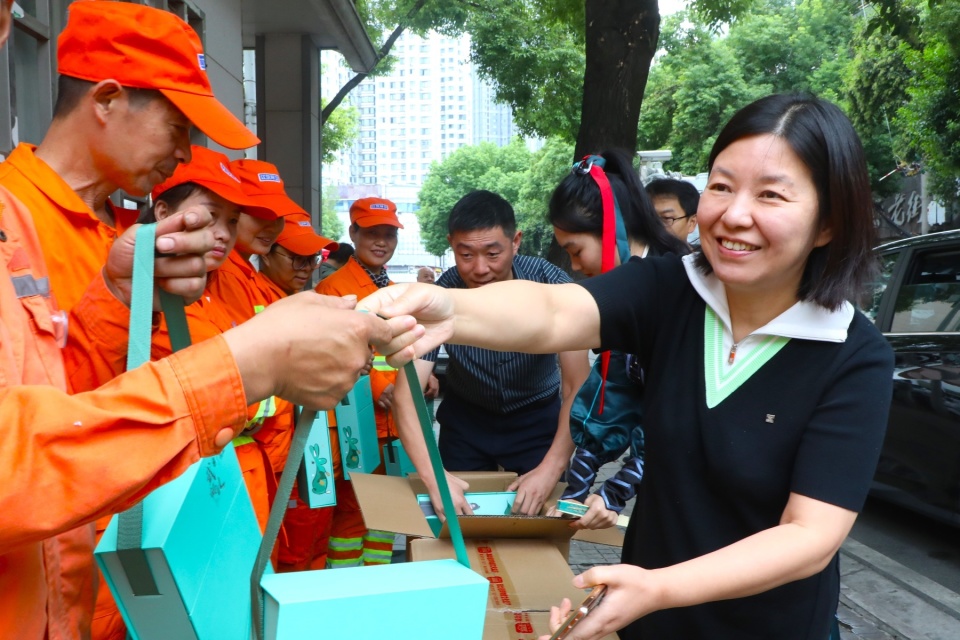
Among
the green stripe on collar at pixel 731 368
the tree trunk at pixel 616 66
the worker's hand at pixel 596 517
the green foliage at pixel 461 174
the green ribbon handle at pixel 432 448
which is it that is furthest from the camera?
the green foliage at pixel 461 174

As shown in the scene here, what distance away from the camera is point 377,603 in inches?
44.8

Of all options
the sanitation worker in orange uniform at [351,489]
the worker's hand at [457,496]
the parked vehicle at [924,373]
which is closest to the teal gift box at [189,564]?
the worker's hand at [457,496]

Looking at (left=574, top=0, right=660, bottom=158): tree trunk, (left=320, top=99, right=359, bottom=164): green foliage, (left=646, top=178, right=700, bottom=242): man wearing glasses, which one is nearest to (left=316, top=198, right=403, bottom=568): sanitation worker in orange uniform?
(left=646, top=178, right=700, bottom=242): man wearing glasses

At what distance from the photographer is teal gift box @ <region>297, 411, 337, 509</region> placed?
317 cm

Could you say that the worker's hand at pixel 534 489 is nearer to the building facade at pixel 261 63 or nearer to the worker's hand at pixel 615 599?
the worker's hand at pixel 615 599

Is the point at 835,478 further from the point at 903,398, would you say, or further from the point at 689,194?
the point at 903,398

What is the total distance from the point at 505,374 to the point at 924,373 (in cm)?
281

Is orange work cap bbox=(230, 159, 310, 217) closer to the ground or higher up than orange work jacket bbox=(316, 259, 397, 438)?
higher up

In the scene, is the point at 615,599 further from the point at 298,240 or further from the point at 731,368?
the point at 298,240

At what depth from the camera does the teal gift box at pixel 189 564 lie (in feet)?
3.76

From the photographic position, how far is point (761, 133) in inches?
59.8

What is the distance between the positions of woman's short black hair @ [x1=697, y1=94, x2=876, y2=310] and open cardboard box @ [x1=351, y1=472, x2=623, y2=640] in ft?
2.95

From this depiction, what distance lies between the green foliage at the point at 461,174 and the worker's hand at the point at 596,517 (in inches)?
2092

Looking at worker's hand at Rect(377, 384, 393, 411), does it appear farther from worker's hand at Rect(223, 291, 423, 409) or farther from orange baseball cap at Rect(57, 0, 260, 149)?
worker's hand at Rect(223, 291, 423, 409)
